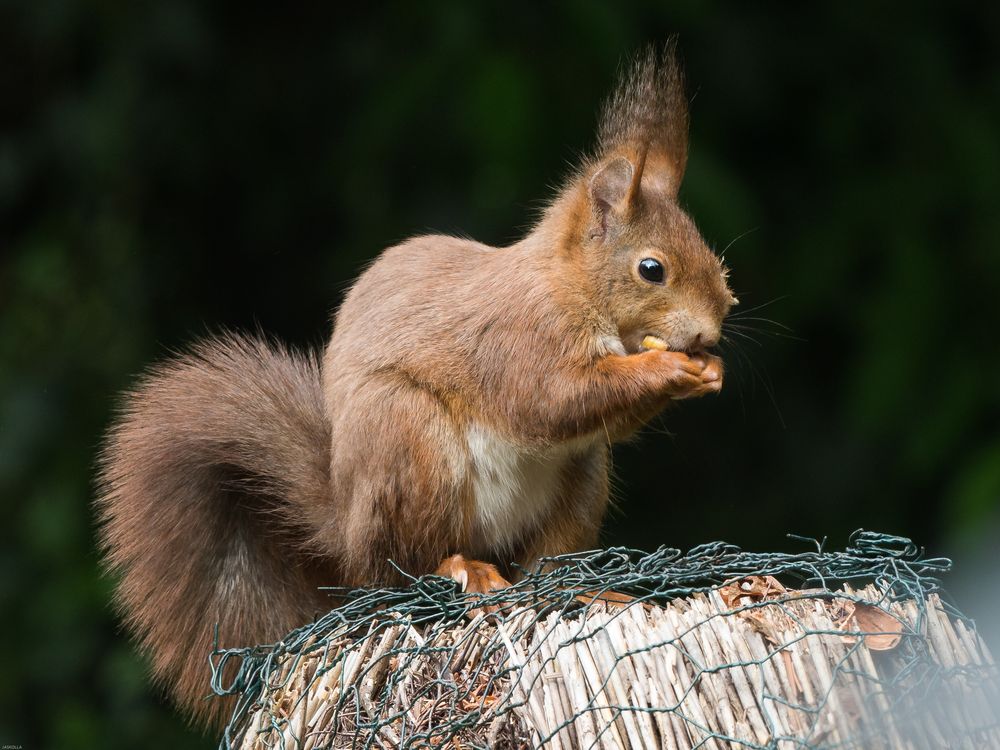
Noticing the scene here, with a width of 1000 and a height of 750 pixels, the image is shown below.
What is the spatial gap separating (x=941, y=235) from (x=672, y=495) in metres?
0.92

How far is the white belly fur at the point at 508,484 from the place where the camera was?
5.47 feet

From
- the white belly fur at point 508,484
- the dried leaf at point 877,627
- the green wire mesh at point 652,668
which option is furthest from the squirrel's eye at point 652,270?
the dried leaf at point 877,627

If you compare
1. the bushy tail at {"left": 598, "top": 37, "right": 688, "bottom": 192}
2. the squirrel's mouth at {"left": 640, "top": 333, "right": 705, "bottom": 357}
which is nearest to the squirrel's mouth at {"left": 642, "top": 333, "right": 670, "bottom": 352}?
the squirrel's mouth at {"left": 640, "top": 333, "right": 705, "bottom": 357}

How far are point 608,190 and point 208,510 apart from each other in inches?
28.1

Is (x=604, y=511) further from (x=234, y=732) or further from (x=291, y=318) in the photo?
(x=291, y=318)

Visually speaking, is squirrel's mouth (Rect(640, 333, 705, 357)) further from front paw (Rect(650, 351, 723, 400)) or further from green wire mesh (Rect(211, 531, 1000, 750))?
green wire mesh (Rect(211, 531, 1000, 750))

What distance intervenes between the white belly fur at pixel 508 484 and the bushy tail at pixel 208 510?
23 cm

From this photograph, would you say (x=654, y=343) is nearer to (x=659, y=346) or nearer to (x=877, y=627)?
(x=659, y=346)

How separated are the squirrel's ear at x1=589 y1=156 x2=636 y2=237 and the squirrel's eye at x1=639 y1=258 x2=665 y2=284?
0.09 meters

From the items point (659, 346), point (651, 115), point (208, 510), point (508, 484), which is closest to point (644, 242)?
point (659, 346)

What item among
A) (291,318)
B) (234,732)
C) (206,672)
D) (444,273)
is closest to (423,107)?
(291,318)

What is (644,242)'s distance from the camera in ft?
5.65

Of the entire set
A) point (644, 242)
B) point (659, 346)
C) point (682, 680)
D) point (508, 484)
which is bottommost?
point (682, 680)

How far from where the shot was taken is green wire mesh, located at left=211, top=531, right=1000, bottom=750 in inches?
42.7
